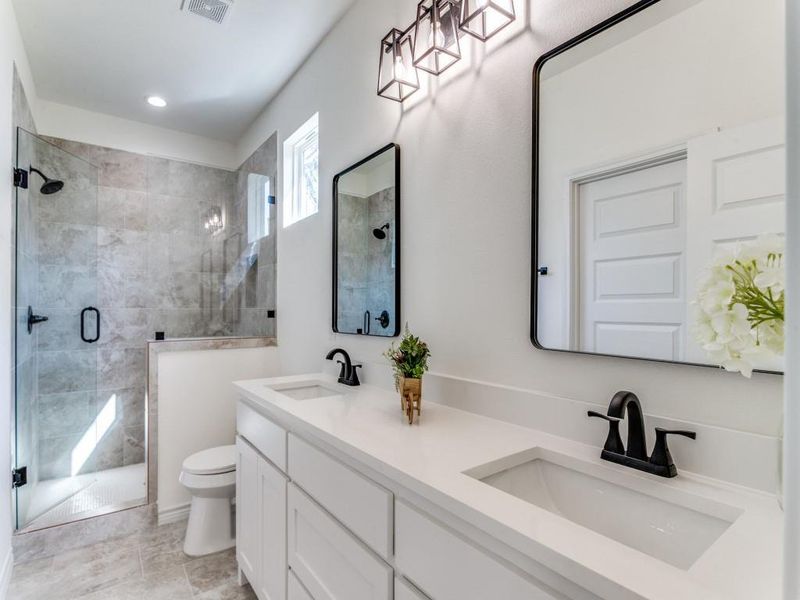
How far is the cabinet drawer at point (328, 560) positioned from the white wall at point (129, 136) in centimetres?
322

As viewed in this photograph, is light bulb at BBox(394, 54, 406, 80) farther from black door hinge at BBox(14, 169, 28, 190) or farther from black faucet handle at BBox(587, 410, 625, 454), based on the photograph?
black door hinge at BBox(14, 169, 28, 190)

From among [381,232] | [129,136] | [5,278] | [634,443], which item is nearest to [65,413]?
[5,278]

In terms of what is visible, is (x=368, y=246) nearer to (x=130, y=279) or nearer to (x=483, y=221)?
(x=483, y=221)

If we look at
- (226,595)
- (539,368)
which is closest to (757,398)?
(539,368)

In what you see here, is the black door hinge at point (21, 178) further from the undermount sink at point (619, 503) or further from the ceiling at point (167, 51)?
the undermount sink at point (619, 503)

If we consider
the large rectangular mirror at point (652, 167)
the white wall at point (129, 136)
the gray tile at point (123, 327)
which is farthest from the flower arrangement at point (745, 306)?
the white wall at point (129, 136)

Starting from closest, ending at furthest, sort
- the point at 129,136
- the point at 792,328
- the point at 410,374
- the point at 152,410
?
the point at 792,328, the point at 410,374, the point at 152,410, the point at 129,136

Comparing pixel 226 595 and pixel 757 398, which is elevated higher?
pixel 757 398

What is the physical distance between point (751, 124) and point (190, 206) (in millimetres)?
3664

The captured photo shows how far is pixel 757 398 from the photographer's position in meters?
0.83

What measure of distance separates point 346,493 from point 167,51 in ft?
8.70

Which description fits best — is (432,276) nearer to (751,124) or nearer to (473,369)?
(473,369)

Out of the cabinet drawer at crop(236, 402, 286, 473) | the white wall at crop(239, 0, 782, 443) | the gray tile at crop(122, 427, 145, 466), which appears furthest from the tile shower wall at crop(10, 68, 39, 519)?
the white wall at crop(239, 0, 782, 443)

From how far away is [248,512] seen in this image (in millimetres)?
1775
